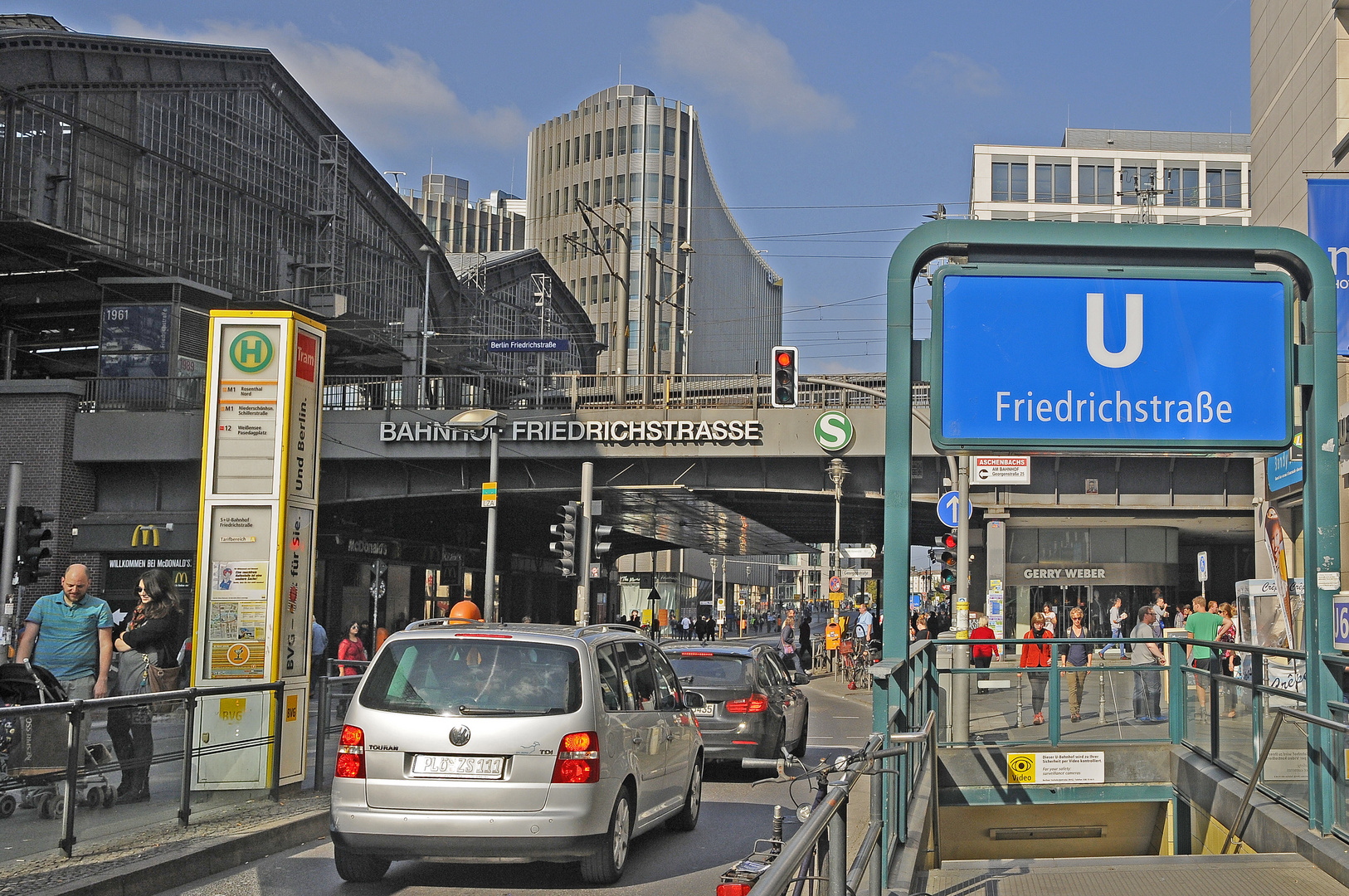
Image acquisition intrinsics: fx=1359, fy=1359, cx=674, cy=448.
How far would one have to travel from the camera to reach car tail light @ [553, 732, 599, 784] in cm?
824

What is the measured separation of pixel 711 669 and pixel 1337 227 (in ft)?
29.1

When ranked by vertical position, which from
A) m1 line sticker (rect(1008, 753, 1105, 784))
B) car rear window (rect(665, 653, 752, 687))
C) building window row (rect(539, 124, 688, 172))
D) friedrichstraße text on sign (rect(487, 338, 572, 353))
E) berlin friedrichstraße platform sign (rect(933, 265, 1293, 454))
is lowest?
m1 line sticker (rect(1008, 753, 1105, 784))

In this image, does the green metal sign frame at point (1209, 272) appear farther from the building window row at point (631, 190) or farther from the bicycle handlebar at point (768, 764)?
the building window row at point (631, 190)

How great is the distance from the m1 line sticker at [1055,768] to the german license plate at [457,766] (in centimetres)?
580

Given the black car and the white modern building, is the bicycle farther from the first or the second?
the white modern building

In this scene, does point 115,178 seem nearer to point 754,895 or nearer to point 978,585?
point 978,585

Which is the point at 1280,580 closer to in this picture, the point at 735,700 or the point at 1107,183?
the point at 735,700

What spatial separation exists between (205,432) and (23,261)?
3308 cm

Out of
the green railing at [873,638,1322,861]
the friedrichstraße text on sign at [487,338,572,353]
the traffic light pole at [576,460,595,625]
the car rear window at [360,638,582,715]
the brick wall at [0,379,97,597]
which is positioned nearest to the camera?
the car rear window at [360,638,582,715]

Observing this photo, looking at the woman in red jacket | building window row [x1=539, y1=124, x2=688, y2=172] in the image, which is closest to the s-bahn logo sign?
the woman in red jacket

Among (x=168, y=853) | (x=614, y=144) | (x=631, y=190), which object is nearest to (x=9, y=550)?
(x=168, y=853)

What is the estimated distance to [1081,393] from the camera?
8586 millimetres

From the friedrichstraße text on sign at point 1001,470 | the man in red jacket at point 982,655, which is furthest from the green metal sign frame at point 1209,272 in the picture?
the friedrichstraße text on sign at point 1001,470

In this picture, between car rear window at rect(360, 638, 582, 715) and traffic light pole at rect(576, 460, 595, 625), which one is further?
traffic light pole at rect(576, 460, 595, 625)
